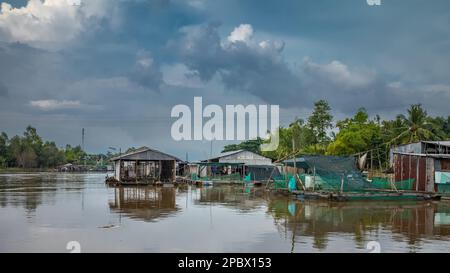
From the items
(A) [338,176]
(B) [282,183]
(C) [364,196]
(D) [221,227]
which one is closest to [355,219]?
(D) [221,227]

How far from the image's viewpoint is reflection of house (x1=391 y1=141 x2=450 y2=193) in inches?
966

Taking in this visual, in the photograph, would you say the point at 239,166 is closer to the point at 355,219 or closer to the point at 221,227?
the point at 355,219

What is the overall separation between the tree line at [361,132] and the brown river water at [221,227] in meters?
17.3

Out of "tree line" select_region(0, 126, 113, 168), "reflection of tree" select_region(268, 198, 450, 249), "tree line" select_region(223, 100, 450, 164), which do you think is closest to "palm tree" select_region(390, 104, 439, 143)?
"tree line" select_region(223, 100, 450, 164)

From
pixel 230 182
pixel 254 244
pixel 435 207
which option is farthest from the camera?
pixel 230 182

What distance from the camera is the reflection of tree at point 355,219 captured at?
12680 mm

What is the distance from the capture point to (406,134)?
4050cm

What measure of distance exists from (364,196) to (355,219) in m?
6.79

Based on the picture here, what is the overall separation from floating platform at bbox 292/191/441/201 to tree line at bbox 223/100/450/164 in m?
10.0

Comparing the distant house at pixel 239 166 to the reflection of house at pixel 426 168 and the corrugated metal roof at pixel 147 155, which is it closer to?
the corrugated metal roof at pixel 147 155
